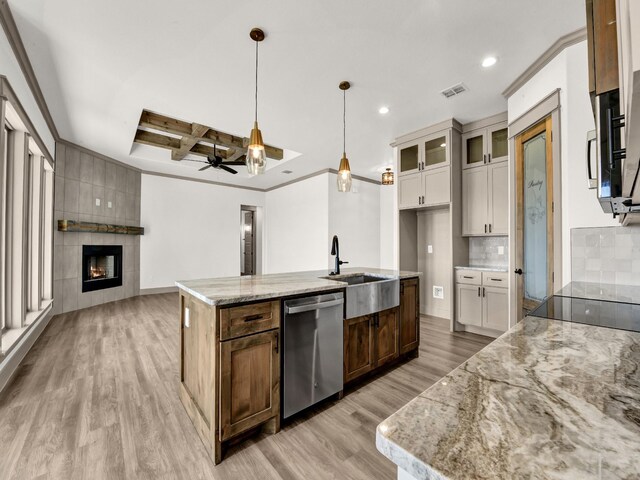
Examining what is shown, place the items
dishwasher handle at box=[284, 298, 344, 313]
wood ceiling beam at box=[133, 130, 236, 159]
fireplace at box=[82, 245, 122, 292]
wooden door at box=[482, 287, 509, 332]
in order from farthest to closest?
1. fireplace at box=[82, 245, 122, 292]
2. wood ceiling beam at box=[133, 130, 236, 159]
3. wooden door at box=[482, 287, 509, 332]
4. dishwasher handle at box=[284, 298, 344, 313]

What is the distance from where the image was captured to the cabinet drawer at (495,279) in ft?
11.7

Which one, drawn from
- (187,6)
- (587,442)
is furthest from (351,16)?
(587,442)

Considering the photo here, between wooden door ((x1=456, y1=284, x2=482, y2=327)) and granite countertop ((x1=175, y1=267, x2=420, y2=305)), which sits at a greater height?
granite countertop ((x1=175, y1=267, x2=420, y2=305))

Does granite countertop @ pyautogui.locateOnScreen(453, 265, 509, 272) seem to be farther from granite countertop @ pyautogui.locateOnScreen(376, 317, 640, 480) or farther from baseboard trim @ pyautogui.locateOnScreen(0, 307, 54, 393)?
baseboard trim @ pyautogui.locateOnScreen(0, 307, 54, 393)

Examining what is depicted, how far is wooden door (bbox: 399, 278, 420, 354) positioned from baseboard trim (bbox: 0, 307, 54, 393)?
11.4 feet

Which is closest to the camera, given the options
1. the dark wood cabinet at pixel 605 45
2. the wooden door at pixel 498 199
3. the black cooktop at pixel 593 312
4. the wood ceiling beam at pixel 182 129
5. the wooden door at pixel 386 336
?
the dark wood cabinet at pixel 605 45

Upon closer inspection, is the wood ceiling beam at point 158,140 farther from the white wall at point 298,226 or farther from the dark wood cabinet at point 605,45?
the dark wood cabinet at point 605,45

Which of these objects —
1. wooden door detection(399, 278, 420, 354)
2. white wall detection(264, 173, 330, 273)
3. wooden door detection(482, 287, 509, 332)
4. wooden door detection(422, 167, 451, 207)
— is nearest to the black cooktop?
wooden door detection(399, 278, 420, 354)

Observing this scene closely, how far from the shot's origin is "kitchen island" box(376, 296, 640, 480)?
0.37 metres

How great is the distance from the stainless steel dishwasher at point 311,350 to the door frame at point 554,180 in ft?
6.37

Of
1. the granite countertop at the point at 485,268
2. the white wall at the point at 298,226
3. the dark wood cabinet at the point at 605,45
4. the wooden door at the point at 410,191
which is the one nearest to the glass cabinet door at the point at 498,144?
the wooden door at the point at 410,191

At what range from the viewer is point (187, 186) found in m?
7.07

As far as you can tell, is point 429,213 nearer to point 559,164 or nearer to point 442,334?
point 442,334

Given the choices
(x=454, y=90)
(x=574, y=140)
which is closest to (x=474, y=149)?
(x=454, y=90)
